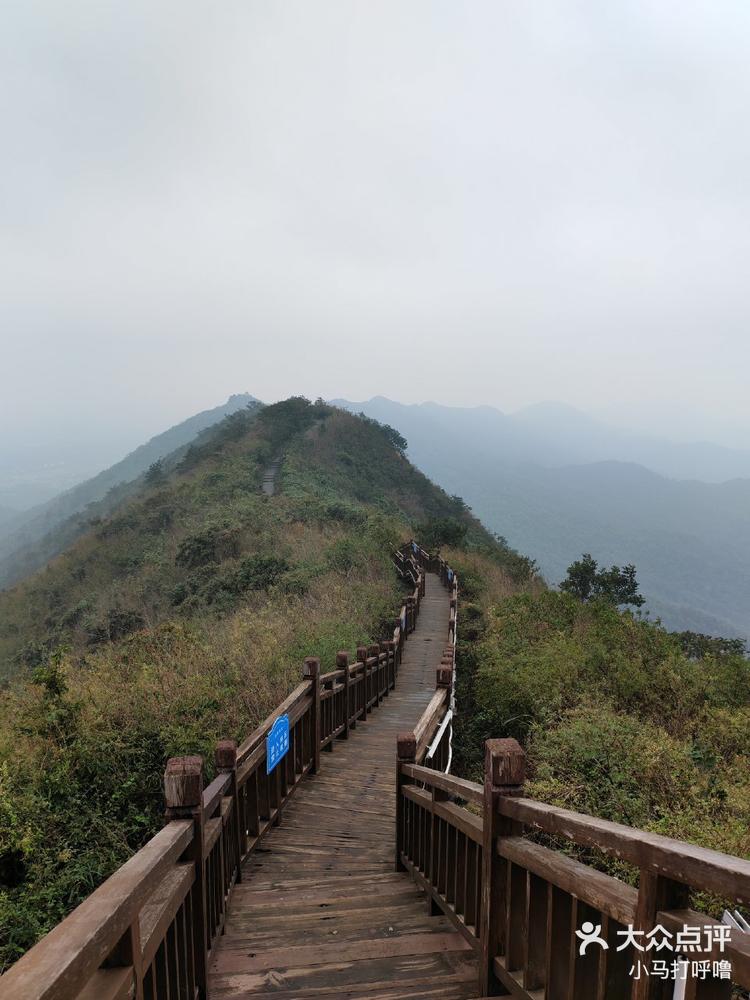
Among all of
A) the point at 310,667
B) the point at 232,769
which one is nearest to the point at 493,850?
the point at 232,769

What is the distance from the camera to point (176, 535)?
28.9m

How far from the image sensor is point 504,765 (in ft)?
9.19

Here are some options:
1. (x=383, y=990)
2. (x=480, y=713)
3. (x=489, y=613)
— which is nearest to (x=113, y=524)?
(x=489, y=613)

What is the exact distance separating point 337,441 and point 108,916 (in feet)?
158

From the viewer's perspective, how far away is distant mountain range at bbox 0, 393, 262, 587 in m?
59.7

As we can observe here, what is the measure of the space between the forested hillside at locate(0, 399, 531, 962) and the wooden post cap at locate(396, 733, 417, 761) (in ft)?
8.16

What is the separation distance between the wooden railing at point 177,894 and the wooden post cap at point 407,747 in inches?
45.4

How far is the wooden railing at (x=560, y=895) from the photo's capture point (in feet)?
4.92

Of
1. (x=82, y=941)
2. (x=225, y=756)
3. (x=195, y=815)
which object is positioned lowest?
(x=225, y=756)

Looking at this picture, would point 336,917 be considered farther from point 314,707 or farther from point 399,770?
point 314,707

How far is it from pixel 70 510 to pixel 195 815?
106m

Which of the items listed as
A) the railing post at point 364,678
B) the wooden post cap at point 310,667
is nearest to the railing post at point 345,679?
the railing post at point 364,678

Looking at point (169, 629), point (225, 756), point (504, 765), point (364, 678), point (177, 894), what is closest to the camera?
point (177, 894)

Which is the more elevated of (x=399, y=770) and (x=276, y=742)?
(x=276, y=742)
